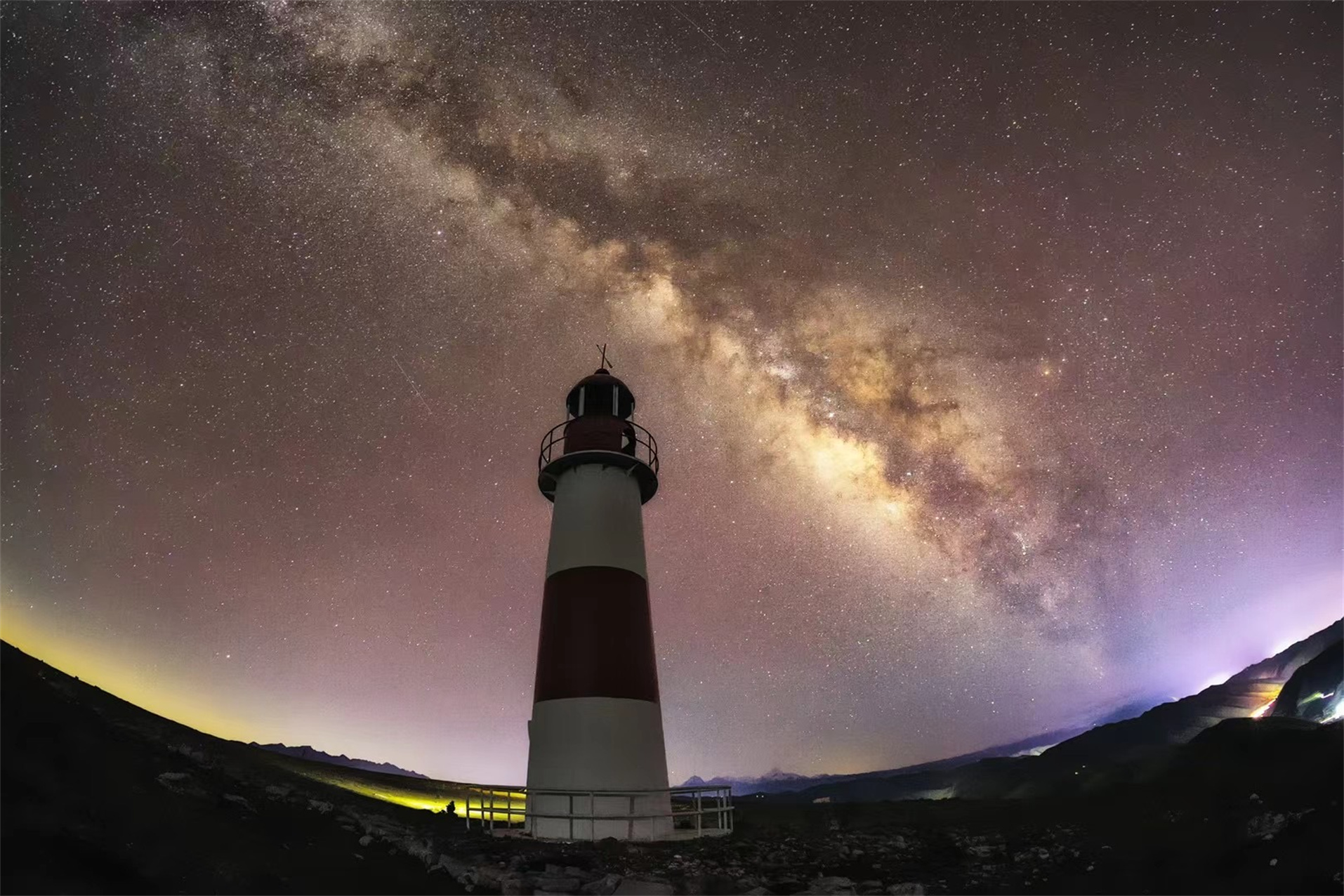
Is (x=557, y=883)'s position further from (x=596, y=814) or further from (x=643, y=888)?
(x=596, y=814)

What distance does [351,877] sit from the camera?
11789mm

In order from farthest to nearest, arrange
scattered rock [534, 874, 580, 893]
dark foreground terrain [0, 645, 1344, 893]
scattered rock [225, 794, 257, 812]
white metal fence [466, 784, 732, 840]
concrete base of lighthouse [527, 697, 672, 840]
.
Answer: concrete base of lighthouse [527, 697, 672, 840] → white metal fence [466, 784, 732, 840] → scattered rock [225, 794, 257, 812] → scattered rock [534, 874, 580, 893] → dark foreground terrain [0, 645, 1344, 893]

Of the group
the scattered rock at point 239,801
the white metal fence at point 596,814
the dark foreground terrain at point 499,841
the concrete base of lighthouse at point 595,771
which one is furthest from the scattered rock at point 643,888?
the scattered rock at point 239,801

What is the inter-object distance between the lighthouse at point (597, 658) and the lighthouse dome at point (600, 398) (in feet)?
1.10

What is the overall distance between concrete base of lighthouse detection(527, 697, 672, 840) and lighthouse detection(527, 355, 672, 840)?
0.02 metres

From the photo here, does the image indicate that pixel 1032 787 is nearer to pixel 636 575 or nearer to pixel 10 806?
pixel 636 575

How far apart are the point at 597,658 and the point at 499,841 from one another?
454 centimetres

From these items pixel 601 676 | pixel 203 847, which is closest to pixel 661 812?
pixel 601 676

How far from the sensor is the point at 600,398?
22656 mm

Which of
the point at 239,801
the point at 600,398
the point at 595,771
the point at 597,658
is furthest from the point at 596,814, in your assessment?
the point at 600,398

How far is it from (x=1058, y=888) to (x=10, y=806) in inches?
709

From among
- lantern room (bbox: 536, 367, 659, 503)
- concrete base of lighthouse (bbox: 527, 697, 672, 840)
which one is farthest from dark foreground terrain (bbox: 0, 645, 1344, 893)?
lantern room (bbox: 536, 367, 659, 503)

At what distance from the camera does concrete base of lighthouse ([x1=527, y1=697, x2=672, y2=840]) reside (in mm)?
16938

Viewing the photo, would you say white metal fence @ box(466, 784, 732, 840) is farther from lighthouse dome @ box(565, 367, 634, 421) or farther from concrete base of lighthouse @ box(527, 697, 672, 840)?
lighthouse dome @ box(565, 367, 634, 421)
